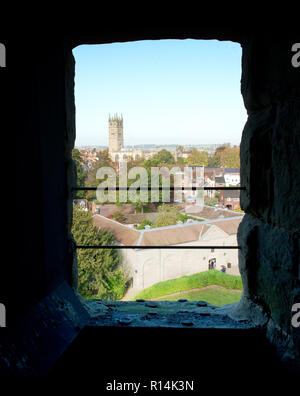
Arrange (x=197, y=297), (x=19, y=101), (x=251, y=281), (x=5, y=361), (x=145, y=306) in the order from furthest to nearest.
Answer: (x=197, y=297), (x=145, y=306), (x=251, y=281), (x=19, y=101), (x=5, y=361)

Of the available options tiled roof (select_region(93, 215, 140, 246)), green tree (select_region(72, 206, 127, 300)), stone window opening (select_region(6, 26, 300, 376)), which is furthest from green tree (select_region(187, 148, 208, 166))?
stone window opening (select_region(6, 26, 300, 376))

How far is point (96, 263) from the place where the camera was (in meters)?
11.5

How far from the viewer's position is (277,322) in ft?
3.44

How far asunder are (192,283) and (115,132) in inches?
1103

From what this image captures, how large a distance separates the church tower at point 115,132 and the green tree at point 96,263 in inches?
932

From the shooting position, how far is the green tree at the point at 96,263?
36.9 ft

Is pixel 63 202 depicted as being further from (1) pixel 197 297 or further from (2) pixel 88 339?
(1) pixel 197 297

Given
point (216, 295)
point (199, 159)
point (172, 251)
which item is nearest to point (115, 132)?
point (172, 251)

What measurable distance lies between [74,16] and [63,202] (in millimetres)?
722

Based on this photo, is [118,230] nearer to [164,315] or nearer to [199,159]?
[199,159]

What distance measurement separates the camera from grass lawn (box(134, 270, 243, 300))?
1149 centimetres

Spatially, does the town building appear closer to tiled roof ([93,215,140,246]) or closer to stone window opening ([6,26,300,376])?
tiled roof ([93,215,140,246])

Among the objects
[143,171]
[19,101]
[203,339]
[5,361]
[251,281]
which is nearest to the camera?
[5,361]

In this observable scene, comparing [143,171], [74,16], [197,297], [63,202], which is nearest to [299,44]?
[74,16]
